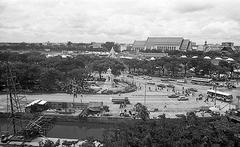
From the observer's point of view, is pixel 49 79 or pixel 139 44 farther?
pixel 139 44

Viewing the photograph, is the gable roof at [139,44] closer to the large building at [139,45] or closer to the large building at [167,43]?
the large building at [139,45]

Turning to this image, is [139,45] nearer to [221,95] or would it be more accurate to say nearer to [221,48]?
[221,48]

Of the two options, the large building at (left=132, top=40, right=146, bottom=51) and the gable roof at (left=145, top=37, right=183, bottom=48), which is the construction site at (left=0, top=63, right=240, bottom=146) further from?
the large building at (left=132, top=40, right=146, bottom=51)

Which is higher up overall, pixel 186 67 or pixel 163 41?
pixel 163 41

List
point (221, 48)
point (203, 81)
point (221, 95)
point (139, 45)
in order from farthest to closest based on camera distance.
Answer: point (139, 45) → point (221, 48) → point (203, 81) → point (221, 95)

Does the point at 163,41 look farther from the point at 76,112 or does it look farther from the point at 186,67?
the point at 76,112

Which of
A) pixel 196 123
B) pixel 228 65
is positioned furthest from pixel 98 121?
pixel 228 65

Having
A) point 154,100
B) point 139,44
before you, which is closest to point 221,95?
point 154,100

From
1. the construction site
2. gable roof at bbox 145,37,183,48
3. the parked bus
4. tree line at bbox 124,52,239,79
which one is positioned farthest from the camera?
gable roof at bbox 145,37,183,48

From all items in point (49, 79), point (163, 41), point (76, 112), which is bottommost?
point (76, 112)

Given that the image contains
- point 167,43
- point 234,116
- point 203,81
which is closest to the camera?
point 234,116

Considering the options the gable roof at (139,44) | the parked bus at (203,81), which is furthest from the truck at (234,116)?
the gable roof at (139,44)

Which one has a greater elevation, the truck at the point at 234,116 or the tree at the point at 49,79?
the tree at the point at 49,79

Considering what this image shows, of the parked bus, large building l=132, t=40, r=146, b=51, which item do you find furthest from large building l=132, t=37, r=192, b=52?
the parked bus
